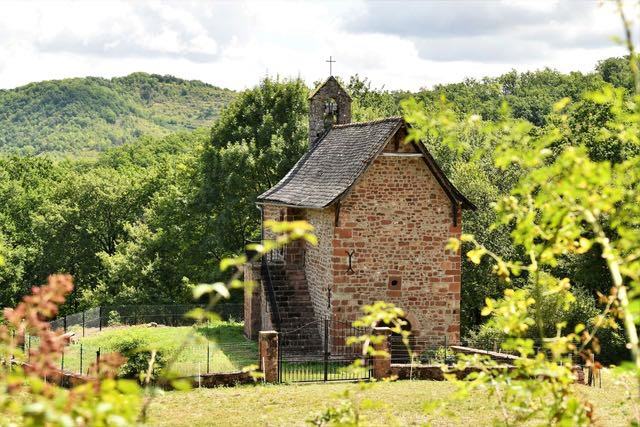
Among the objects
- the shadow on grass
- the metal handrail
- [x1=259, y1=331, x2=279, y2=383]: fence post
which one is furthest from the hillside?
[x1=259, y1=331, x2=279, y2=383]: fence post

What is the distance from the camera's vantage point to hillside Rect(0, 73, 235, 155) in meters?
146

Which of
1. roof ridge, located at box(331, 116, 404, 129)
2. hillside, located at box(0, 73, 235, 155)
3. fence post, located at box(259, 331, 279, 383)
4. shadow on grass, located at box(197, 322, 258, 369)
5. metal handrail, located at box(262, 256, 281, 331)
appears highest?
hillside, located at box(0, 73, 235, 155)


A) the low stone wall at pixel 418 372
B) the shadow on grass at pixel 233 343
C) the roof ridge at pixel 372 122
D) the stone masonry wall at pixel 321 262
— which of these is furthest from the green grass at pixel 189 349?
the roof ridge at pixel 372 122

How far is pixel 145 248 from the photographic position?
4200 centimetres

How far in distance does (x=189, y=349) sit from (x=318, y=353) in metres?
3.91

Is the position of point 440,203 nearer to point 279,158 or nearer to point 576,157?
point 279,158

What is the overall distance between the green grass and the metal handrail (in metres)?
1.16

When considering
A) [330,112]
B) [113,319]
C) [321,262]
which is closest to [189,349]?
[321,262]

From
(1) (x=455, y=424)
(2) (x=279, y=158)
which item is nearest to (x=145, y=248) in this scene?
(2) (x=279, y=158)

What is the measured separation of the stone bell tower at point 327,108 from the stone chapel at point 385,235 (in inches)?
165

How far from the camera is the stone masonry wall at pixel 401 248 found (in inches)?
901

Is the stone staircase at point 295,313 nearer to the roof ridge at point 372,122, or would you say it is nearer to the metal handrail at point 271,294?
the metal handrail at point 271,294

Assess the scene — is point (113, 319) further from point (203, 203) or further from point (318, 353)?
point (318, 353)

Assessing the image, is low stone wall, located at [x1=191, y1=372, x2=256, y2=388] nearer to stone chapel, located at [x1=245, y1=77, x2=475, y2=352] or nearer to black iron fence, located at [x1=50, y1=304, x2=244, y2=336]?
stone chapel, located at [x1=245, y1=77, x2=475, y2=352]
